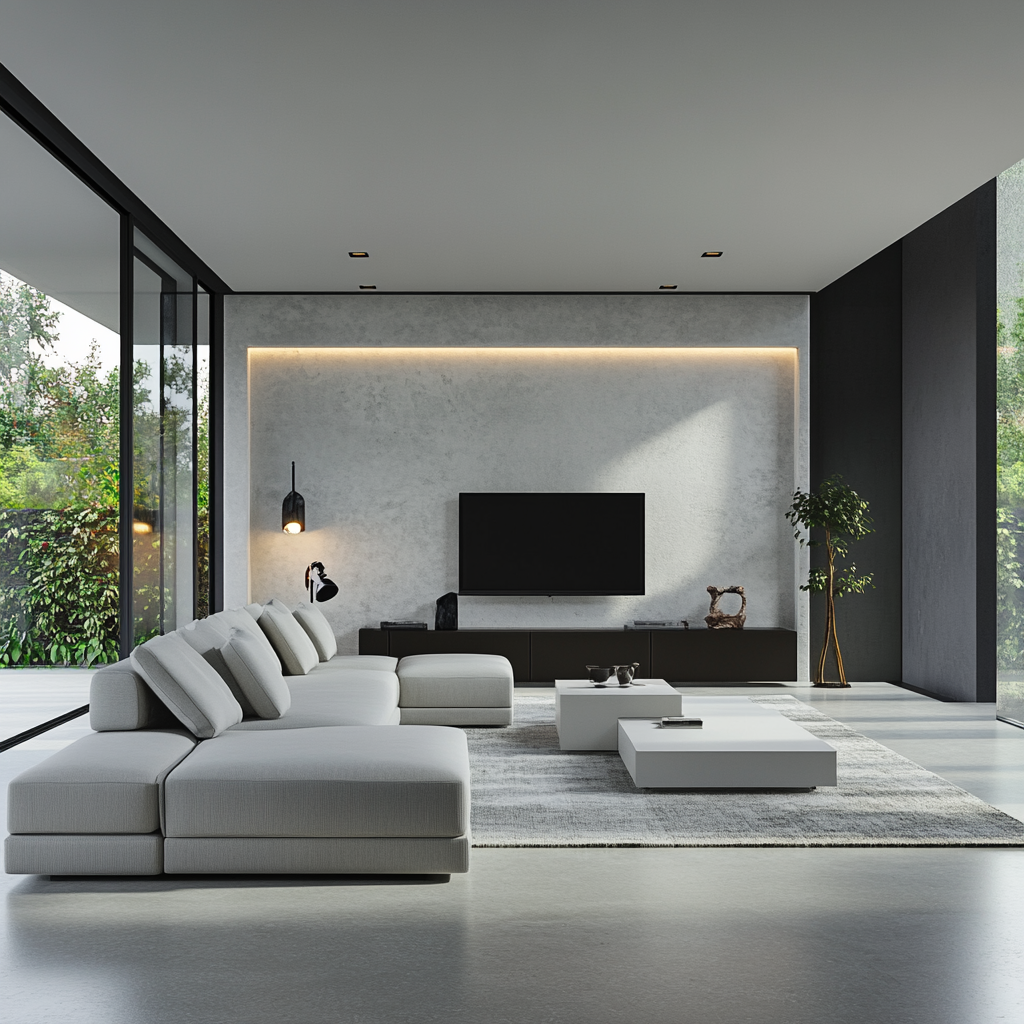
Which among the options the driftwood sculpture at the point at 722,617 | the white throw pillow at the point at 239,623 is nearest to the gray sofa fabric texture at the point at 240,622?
the white throw pillow at the point at 239,623

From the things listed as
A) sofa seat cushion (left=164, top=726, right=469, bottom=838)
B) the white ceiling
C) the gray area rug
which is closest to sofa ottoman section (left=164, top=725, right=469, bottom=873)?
sofa seat cushion (left=164, top=726, right=469, bottom=838)

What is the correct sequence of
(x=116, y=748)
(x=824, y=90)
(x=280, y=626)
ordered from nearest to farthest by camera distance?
(x=116, y=748), (x=824, y=90), (x=280, y=626)

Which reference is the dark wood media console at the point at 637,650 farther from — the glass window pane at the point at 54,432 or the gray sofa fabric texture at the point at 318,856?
the gray sofa fabric texture at the point at 318,856

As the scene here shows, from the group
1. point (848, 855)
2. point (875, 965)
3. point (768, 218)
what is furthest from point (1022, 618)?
point (875, 965)

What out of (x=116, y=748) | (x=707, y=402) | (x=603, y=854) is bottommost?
(x=603, y=854)

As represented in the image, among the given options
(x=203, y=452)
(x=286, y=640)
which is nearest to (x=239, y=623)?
(x=286, y=640)

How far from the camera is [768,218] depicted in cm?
598

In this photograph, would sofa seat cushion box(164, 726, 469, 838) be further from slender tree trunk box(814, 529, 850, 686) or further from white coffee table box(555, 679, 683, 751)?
slender tree trunk box(814, 529, 850, 686)

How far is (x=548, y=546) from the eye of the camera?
7.91 m

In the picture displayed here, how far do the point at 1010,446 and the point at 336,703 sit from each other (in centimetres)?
442

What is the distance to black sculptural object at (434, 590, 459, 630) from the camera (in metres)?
7.68

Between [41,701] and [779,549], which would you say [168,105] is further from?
[779,549]

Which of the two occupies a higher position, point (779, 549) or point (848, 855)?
point (779, 549)

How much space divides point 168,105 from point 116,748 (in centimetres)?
266
